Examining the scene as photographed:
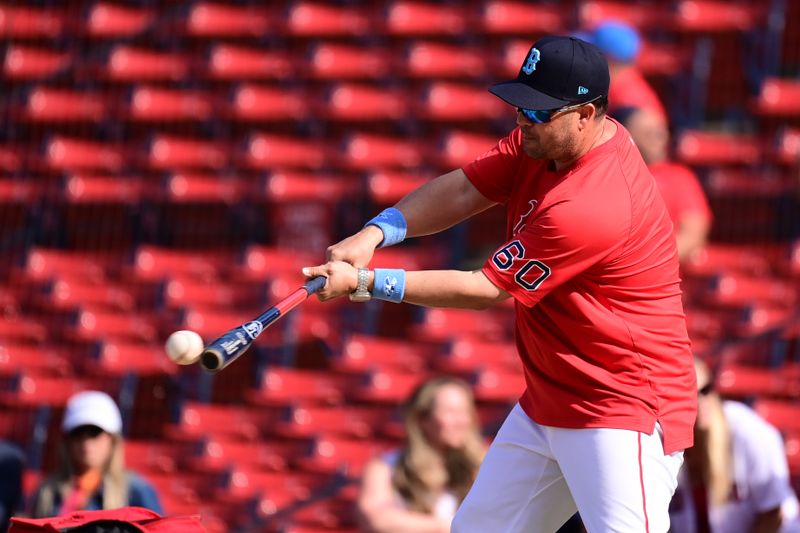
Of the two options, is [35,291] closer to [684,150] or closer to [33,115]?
[33,115]

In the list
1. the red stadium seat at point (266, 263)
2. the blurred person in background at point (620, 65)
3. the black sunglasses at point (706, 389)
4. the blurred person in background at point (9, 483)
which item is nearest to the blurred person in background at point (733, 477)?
the black sunglasses at point (706, 389)

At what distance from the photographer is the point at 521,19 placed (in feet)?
28.1

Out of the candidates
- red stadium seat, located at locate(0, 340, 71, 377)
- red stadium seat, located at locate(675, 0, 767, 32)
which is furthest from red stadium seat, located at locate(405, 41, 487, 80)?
red stadium seat, located at locate(0, 340, 71, 377)

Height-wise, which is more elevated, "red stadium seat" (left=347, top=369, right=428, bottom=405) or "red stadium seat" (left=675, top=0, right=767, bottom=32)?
"red stadium seat" (left=675, top=0, right=767, bottom=32)

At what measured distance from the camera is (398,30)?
8.71 metres

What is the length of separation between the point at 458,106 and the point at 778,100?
1.88 metres

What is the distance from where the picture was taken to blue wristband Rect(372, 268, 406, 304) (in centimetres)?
355

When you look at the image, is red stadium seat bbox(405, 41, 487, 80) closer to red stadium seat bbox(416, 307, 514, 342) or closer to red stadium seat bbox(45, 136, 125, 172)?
red stadium seat bbox(416, 307, 514, 342)

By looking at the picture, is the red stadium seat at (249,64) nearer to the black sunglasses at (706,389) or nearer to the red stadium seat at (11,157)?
the red stadium seat at (11,157)

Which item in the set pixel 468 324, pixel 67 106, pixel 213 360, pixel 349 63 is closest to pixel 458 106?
pixel 349 63

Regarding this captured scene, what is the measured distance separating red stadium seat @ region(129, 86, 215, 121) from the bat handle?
551cm

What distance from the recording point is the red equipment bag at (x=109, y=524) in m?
3.82

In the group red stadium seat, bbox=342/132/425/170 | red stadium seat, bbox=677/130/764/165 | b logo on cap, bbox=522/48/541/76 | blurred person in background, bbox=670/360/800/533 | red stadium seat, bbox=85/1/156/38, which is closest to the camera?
b logo on cap, bbox=522/48/541/76

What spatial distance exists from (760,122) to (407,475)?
144 inches
